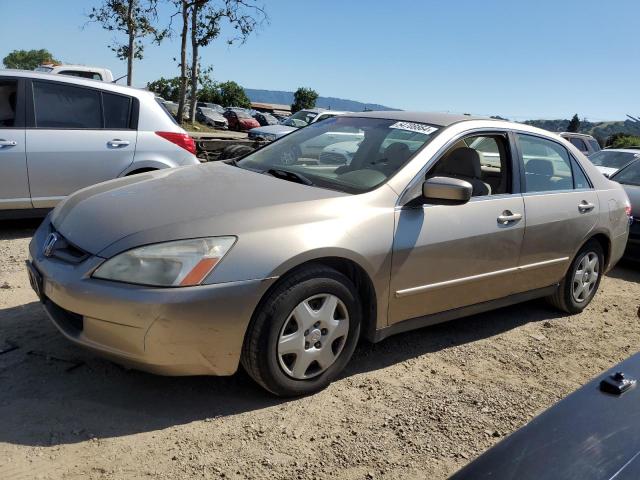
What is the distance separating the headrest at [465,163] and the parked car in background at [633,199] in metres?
3.76

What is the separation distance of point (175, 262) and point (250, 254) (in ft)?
1.16

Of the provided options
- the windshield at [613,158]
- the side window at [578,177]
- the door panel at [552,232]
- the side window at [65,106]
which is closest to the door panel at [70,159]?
the side window at [65,106]

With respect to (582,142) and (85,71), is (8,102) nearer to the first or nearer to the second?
(85,71)

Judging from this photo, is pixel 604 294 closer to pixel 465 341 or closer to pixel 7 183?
pixel 465 341

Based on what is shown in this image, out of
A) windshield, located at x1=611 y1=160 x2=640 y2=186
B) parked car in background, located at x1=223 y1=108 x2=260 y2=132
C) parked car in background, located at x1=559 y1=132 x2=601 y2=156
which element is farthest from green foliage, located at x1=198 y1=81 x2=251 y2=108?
windshield, located at x1=611 y1=160 x2=640 y2=186

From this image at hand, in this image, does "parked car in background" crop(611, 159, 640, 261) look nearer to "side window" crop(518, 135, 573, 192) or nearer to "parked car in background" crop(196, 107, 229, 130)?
"side window" crop(518, 135, 573, 192)

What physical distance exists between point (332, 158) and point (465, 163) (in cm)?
103

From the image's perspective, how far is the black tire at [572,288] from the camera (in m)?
4.74

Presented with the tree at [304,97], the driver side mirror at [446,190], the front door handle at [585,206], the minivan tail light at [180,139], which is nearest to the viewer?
the driver side mirror at [446,190]

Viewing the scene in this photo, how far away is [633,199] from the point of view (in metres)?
7.27

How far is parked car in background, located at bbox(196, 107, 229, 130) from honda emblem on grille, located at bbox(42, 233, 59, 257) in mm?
34506

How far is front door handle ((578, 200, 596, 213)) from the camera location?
4.59 metres

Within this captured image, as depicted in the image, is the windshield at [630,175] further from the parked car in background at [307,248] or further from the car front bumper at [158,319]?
the car front bumper at [158,319]

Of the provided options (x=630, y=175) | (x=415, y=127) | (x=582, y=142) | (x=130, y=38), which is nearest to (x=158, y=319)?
(x=415, y=127)
